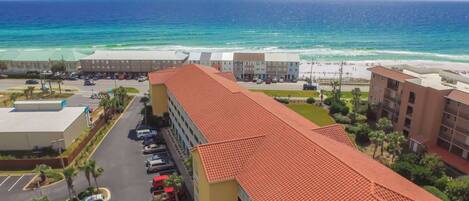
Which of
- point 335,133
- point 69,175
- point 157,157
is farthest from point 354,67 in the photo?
point 69,175

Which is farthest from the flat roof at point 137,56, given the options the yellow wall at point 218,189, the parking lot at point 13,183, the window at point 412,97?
the yellow wall at point 218,189

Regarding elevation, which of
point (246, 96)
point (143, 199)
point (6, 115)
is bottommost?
point (143, 199)

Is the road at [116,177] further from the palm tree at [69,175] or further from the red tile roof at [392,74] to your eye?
the red tile roof at [392,74]

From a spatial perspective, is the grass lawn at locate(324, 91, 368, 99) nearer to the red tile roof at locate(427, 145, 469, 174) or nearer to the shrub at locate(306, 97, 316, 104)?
the shrub at locate(306, 97, 316, 104)

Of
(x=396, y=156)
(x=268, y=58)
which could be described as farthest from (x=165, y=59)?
(x=396, y=156)

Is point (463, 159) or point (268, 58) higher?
point (268, 58)

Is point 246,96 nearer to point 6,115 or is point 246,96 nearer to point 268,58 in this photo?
point 6,115

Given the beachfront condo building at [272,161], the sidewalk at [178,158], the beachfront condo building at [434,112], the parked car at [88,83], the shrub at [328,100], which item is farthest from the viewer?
the parked car at [88,83]
